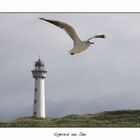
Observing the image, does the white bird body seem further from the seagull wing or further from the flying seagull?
the seagull wing

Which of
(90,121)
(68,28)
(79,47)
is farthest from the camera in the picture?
(90,121)

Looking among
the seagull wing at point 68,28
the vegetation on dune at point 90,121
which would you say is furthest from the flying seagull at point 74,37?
the vegetation on dune at point 90,121

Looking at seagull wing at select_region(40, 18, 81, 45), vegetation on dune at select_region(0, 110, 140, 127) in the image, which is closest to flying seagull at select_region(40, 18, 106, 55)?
seagull wing at select_region(40, 18, 81, 45)

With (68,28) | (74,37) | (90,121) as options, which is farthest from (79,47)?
(90,121)

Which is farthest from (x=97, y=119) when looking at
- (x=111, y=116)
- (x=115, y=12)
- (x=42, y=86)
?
(x=42, y=86)

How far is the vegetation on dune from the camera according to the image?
21141 mm

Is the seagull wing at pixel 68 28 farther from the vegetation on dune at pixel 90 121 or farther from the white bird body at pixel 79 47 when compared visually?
the vegetation on dune at pixel 90 121

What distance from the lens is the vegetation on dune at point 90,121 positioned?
21.1 m

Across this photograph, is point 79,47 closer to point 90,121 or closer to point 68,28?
point 68,28

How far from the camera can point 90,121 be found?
2256cm
